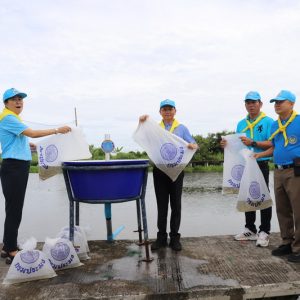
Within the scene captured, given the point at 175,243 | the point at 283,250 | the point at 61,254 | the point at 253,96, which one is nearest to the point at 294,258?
the point at 283,250

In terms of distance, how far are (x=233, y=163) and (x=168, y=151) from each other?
0.93 metres

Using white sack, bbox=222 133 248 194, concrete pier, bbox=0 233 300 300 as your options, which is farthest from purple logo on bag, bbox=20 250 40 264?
white sack, bbox=222 133 248 194

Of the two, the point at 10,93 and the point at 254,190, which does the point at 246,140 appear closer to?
the point at 254,190

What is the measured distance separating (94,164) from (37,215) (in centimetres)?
544

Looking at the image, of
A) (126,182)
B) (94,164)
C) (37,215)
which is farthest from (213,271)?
(37,215)

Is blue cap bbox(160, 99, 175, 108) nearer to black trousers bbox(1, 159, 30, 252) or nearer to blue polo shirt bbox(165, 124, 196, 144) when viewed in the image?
blue polo shirt bbox(165, 124, 196, 144)

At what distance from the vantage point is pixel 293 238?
3959 millimetres

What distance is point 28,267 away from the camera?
3.29m

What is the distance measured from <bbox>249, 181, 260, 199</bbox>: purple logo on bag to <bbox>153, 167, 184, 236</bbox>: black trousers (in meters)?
0.77

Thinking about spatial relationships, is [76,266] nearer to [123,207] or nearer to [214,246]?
[214,246]

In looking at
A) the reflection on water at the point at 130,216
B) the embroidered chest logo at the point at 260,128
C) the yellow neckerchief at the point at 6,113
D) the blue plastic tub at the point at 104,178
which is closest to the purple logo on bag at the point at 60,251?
the blue plastic tub at the point at 104,178

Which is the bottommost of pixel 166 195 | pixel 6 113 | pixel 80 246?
pixel 80 246

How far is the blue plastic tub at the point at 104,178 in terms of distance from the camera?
3592mm

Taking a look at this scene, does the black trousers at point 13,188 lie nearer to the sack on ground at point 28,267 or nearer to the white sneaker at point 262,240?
the sack on ground at point 28,267
